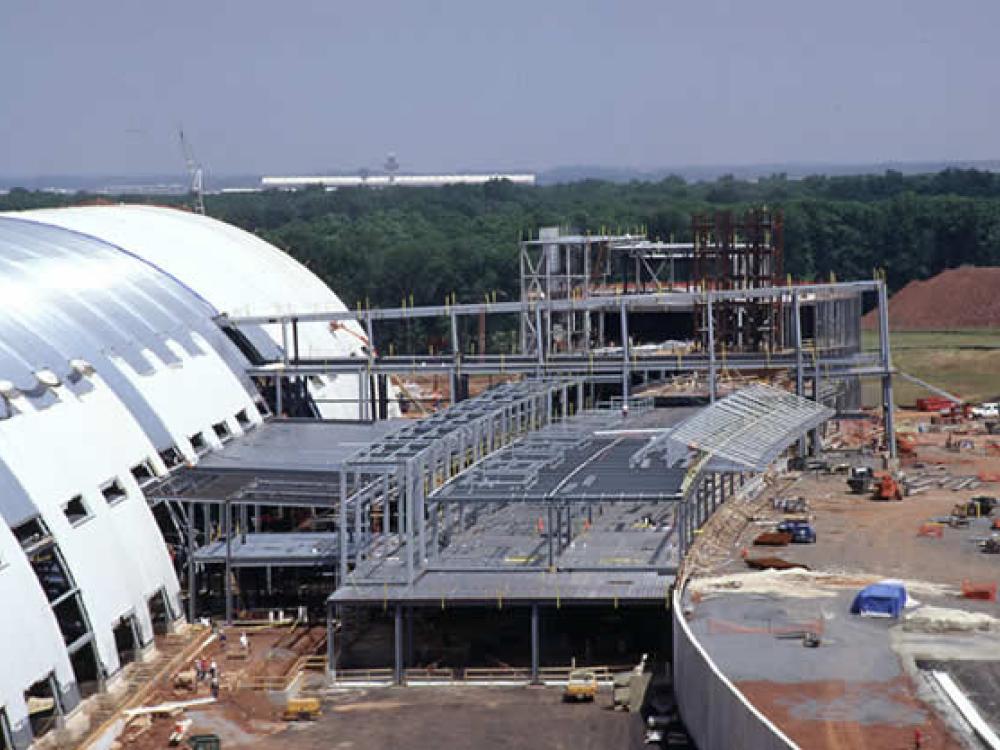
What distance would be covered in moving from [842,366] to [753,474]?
51.8 ft

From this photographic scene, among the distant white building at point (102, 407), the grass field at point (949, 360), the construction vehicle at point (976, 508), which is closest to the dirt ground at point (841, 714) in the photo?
the distant white building at point (102, 407)

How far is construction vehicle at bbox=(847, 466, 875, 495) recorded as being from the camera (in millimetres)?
61344

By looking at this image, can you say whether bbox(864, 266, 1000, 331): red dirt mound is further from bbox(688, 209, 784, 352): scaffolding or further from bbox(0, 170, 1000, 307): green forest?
bbox(688, 209, 784, 352): scaffolding

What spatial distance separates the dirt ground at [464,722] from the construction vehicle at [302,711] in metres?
0.29

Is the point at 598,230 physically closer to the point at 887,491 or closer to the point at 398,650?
the point at 887,491

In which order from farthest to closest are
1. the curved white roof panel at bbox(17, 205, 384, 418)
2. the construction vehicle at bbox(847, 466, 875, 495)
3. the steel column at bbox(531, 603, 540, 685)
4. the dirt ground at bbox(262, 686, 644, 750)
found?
the curved white roof panel at bbox(17, 205, 384, 418) → the construction vehicle at bbox(847, 466, 875, 495) → the steel column at bbox(531, 603, 540, 685) → the dirt ground at bbox(262, 686, 644, 750)

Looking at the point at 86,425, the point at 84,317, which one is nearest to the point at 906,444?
the point at 84,317

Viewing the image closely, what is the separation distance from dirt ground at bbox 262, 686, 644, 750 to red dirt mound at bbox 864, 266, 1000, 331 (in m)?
97.2

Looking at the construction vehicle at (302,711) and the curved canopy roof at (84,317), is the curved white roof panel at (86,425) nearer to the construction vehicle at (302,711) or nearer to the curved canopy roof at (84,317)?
the curved canopy roof at (84,317)

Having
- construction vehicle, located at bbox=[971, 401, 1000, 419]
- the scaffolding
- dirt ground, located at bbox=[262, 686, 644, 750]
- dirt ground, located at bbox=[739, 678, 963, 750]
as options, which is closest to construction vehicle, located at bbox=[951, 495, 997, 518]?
dirt ground, located at bbox=[262, 686, 644, 750]

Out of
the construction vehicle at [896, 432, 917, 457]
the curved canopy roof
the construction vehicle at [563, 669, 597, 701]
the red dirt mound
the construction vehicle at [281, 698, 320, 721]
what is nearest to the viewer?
the construction vehicle at [281, 698, 320, 721]

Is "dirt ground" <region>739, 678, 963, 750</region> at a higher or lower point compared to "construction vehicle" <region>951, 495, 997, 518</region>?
higher

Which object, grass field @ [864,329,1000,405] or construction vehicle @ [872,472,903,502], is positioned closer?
construction vehicle @ [872,472,903,502]

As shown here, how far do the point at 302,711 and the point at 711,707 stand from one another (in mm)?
10312
